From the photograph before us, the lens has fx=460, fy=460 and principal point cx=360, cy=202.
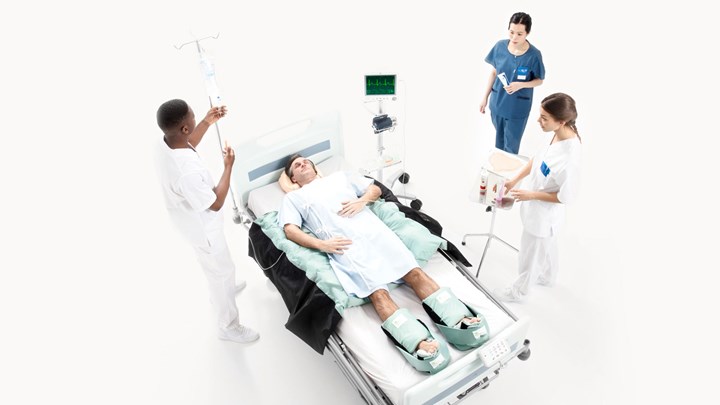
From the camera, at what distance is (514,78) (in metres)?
3.36

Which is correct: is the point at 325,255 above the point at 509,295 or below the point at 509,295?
above

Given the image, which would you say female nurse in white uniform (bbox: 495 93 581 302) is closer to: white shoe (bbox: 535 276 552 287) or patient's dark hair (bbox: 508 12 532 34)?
white shoe (bbox: 535 276 552 287)

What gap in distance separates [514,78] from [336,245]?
1891 mm

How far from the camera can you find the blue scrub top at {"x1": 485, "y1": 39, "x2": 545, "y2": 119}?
128 inches

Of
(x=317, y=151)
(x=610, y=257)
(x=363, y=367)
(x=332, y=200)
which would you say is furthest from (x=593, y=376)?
(x=317, y=151)

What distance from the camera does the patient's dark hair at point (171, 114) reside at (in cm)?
205

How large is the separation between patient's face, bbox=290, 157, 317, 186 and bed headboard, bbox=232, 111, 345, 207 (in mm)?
154

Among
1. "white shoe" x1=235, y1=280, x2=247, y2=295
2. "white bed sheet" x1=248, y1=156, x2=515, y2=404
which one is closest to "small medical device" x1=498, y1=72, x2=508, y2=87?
"white bed sheet" x1=248, y1=156, x2=515, y2=404

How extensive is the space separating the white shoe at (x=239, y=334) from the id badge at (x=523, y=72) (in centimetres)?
254

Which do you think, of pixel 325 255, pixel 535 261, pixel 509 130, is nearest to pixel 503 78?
pixel 509 130

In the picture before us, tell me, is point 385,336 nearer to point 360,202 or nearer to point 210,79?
point 360,202

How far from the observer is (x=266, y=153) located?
3088 mm

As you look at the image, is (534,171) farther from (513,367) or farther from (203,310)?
(203,310)

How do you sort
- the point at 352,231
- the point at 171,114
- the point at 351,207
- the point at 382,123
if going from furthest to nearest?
the point at 382,123 < the point at 351,207 < the point at 352,231 < the point at 171,114
